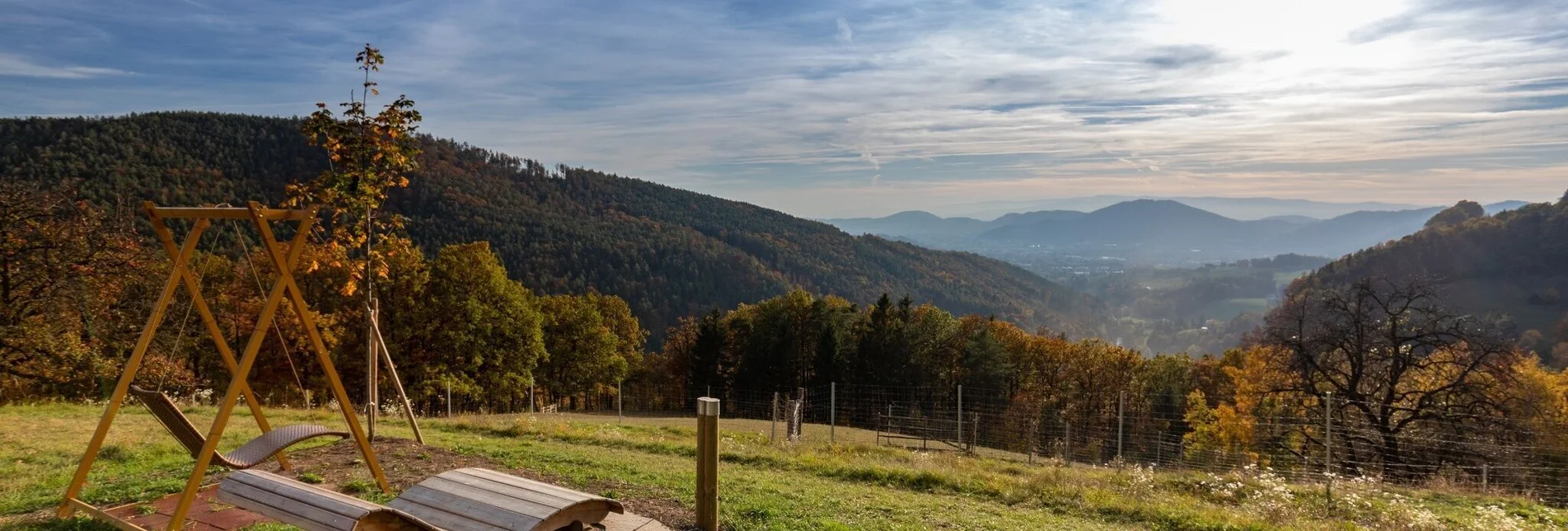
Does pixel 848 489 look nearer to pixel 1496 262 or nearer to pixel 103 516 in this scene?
pixel 103 516

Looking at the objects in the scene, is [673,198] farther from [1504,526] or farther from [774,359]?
[1504,526]

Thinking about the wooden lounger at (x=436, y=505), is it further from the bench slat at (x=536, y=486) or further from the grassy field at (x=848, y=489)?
the grassy field at (x=848, y=489)

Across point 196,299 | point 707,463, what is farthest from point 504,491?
point 196,299

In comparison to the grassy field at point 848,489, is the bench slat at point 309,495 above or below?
above

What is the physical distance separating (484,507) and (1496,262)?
155208 millimetres

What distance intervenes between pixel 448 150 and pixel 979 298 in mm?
122165

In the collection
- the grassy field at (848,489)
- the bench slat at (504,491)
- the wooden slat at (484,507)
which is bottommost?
the grassy field at (848,489)

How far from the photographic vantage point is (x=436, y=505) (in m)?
5.00

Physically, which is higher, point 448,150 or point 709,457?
point 448,150

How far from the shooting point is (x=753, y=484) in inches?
329

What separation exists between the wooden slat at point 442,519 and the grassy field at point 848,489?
2.07 m

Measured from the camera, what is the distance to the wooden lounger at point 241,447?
5.96 meters

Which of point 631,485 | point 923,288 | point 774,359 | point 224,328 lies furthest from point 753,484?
point 923,288

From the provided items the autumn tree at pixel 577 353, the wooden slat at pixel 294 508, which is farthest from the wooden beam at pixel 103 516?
the autumn tree at pixel 577 353
